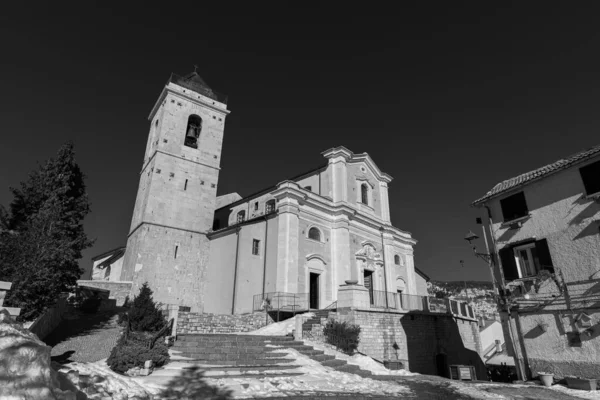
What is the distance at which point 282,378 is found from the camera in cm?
932

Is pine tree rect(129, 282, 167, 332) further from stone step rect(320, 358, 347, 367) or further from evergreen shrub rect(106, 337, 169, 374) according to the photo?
stone step rect(320, 358, 347, 367)

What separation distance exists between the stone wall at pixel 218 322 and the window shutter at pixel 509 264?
1154 cm

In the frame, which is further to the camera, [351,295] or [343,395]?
[351,295]

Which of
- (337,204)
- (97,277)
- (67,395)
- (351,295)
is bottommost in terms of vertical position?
(67,395)

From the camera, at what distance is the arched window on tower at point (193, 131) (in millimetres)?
26984

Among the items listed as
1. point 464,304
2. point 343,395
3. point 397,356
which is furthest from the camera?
point 464,304

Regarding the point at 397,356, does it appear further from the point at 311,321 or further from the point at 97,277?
the point at 97,277

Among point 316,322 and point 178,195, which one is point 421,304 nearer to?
point 316,322

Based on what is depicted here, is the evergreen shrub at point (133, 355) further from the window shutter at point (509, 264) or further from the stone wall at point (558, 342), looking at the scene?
the window shutter at point (509, 264)

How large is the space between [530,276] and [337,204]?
13.5m

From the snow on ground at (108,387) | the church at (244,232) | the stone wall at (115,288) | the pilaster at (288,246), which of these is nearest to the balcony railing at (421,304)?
the church at (244,232)

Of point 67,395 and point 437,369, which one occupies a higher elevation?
point 67,395

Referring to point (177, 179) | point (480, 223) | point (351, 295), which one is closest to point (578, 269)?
point (480, 223)

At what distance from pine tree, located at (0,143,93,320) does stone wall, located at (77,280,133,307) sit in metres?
7.61
